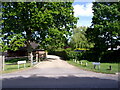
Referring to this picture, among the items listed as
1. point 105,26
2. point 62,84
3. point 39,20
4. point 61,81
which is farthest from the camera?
point 105,26

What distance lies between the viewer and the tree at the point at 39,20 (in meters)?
22.5

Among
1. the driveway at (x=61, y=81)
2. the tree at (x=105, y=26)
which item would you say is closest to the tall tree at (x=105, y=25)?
the tree at (x=105, y=26)

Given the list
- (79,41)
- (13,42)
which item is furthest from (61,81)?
(79,41)

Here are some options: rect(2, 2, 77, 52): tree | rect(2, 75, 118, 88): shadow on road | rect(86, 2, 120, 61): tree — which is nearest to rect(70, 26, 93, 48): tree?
rect(86, 2, 120, 61): tree

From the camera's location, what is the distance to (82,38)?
48.9 meters

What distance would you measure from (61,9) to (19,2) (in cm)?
679

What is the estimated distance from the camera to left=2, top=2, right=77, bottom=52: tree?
22.5m

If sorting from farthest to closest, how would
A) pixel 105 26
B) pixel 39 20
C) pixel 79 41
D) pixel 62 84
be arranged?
1. pixel 79 41
2. pixel 105 26
3. pixel 39 20
4. pixel 62 84

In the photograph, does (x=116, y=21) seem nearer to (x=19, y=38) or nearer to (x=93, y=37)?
(x=93, y=37)

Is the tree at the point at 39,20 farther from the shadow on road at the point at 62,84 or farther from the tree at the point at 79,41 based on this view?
the tree at the point at 79,41

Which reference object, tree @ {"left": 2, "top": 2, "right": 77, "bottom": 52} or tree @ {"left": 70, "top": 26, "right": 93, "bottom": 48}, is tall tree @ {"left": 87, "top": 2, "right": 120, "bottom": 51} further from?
tree @ {"left": 70, "top": 26, "right": 93, "bottom": 48}

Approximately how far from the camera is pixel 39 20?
72.2 ft

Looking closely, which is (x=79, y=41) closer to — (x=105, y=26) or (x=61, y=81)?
(x=105, y=26)

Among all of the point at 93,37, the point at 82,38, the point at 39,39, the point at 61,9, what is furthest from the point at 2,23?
the point at 82,38
